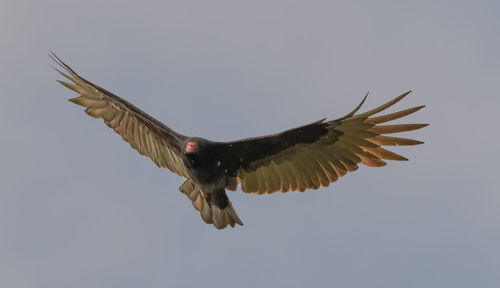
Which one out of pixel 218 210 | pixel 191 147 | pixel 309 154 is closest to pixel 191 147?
pixel 191 147

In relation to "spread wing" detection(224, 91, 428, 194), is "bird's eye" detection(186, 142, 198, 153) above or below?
above

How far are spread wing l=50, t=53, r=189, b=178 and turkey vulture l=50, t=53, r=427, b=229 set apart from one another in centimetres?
2

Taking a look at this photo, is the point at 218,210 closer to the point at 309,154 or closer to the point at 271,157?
the point at 271,157

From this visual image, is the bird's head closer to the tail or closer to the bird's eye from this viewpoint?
the bird's eye

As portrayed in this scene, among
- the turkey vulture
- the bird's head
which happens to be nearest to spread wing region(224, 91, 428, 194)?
the turkey vulture

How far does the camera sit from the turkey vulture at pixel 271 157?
12.4 meters

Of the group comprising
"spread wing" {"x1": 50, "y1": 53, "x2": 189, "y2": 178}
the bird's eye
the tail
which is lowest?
the tail

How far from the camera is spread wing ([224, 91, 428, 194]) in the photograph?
12.5m

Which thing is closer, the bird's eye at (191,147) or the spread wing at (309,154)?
the bird's eye at (191,147)

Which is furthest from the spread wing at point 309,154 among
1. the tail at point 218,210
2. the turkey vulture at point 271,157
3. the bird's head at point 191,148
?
the bird's head at point 191,148

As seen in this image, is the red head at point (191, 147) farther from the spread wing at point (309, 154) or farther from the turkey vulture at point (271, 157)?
the spread wing at point (309, 154)

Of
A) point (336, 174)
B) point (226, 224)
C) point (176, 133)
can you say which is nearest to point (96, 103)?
point (176, 133)

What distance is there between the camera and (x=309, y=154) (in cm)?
1280

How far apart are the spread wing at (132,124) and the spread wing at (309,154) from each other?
3.11 feet
